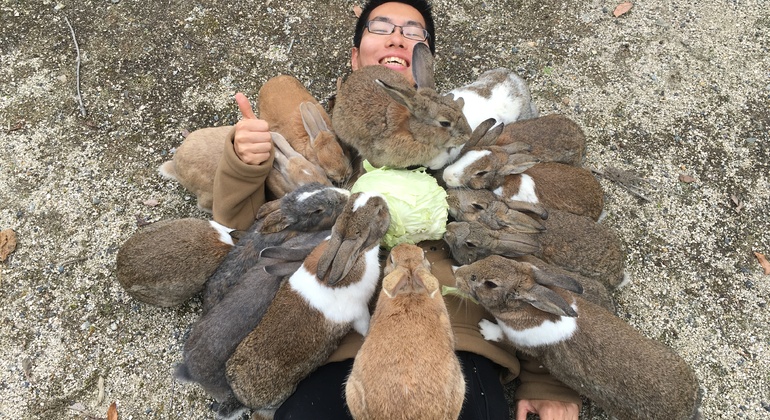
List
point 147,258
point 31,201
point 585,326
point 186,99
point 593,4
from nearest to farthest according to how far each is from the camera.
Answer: point 585,326 → point 147,258 → point 31,201 → point 186,99 → point 593,4

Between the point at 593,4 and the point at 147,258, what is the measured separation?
4876 millimetres

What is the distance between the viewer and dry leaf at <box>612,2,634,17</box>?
202 inches

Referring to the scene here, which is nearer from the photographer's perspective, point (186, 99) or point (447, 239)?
point (447, 239)

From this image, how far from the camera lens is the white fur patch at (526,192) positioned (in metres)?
3.88

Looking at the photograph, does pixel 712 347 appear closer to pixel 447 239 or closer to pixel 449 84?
pixel 447 239

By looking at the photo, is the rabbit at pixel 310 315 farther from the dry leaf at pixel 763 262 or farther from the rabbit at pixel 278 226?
the dry leaf at pixel 763 262

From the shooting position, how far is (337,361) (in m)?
3.42

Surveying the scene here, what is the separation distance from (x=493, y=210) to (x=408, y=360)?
142cm

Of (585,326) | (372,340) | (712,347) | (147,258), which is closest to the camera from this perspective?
(372,340)

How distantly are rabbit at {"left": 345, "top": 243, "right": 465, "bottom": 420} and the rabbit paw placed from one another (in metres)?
0.59

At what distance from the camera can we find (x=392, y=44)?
14.2 feet

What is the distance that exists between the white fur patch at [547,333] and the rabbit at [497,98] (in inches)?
69.3

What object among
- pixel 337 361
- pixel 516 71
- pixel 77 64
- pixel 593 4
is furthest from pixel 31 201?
pixel 593 4

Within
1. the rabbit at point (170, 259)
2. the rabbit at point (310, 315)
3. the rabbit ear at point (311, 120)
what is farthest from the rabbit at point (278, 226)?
the rabbit ear at point (311, 120)
